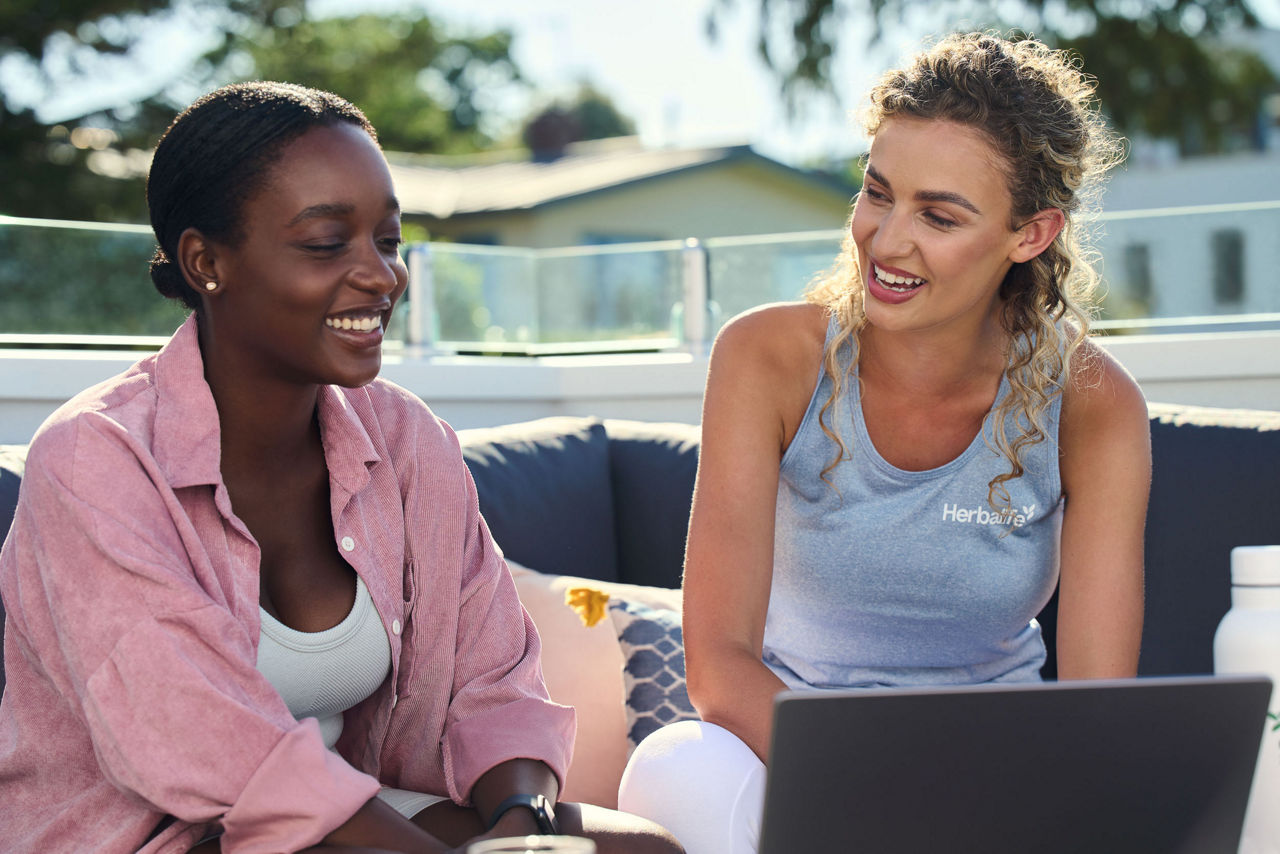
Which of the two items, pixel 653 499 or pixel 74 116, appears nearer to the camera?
pixel 653 499

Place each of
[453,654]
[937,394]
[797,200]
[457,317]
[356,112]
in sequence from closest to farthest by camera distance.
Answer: [356,112] → [453,654] → [937,394] → [457,317] → [797,200]

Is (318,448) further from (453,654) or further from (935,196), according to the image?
(935,196)

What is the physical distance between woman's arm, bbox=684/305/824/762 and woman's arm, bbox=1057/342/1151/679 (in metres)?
0.45

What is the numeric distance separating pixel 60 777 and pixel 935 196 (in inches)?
56.1

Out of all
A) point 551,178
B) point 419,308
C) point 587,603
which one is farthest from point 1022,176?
point 551,178

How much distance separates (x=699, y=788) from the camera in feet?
5.24

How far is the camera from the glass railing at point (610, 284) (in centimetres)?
296

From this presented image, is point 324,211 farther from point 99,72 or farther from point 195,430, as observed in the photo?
point 99,72

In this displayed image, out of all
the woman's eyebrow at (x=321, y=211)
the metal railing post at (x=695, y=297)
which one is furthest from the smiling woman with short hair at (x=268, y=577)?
the metal railing post at (x=695, y=297)

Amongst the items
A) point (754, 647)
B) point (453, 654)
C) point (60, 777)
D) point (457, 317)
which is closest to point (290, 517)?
point (453, 654)

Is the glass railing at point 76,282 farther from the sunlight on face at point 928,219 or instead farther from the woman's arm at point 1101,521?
the woman's arm at point 1101,521

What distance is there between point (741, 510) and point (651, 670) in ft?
1.79

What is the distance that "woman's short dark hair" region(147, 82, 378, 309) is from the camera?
1488 millimetres

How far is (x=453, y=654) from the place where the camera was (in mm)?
1742
